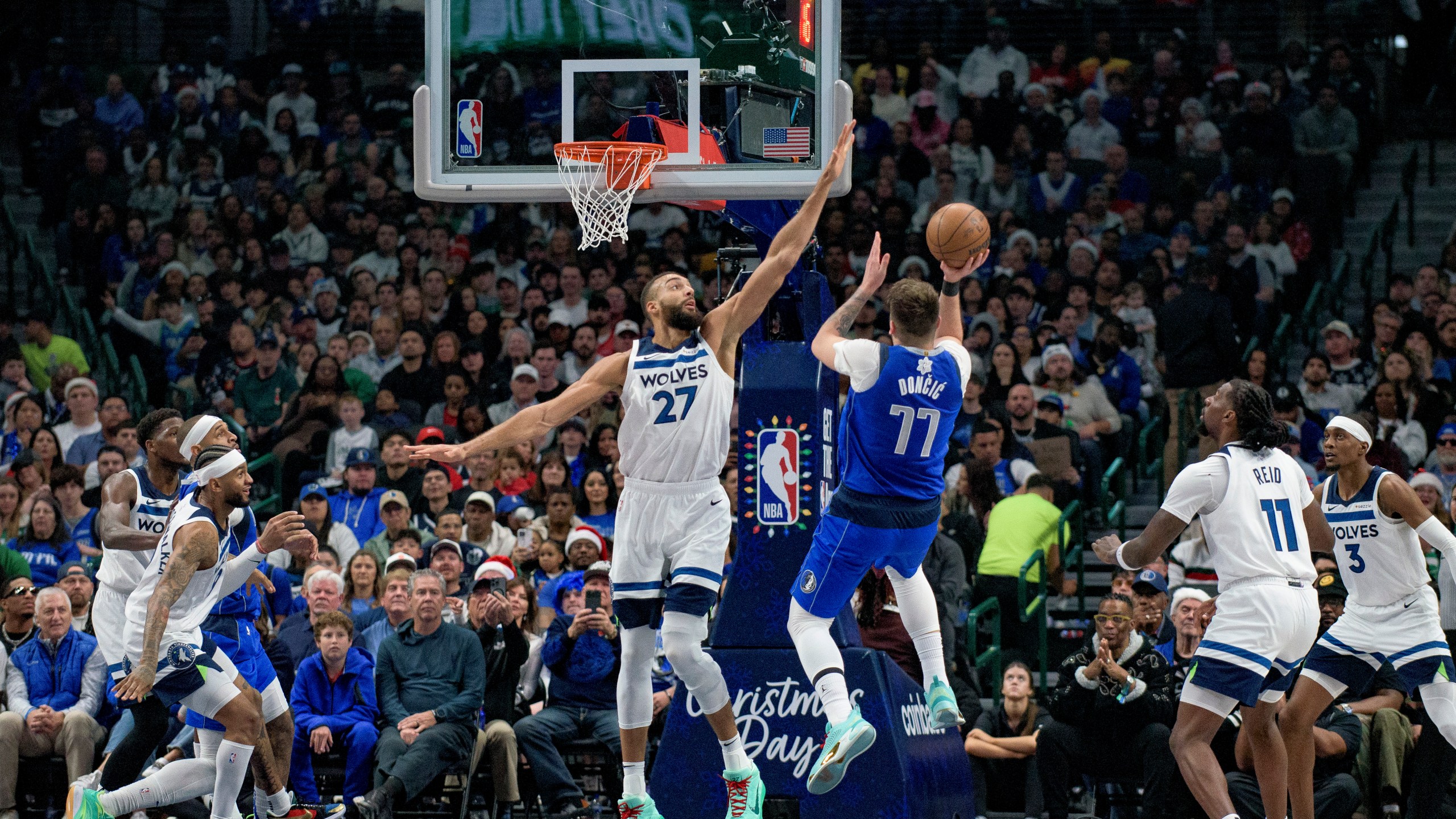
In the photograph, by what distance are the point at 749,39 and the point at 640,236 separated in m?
9.59

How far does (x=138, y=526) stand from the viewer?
1116 cm

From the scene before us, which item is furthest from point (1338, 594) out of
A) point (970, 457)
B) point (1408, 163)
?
point (1408, 163)

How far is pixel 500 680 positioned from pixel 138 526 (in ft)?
9.52

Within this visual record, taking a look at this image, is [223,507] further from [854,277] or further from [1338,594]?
[854,277]

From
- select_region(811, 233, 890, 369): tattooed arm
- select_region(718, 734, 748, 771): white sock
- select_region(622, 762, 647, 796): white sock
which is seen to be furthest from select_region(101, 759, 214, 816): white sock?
select_region(811, 233, 890, 369): tattooed arm

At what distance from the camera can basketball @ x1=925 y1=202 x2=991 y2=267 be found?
376 inches

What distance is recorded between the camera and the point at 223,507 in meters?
10.4

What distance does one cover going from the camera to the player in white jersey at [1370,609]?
10297 millimetres

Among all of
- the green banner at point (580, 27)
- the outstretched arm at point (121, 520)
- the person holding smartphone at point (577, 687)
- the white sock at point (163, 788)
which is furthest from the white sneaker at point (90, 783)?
the green banner at point (580, 27)

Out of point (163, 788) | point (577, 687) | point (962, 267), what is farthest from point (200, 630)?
point (962, 267)

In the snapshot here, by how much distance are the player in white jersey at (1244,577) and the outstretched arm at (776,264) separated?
2303mm

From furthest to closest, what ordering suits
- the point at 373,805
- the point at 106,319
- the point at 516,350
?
the point at 106,319, the point at 516,350, the point at 373,805

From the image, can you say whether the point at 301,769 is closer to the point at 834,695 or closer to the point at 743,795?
the point at 743,795

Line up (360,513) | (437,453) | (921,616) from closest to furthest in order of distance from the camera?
1. (437,453)
2. (921,616)
3. (360,513)
